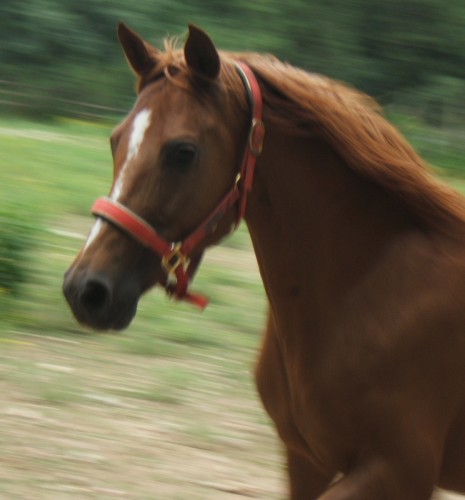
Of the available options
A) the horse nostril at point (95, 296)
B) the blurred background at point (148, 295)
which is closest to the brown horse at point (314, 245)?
the horse nostril at point (95, 296)

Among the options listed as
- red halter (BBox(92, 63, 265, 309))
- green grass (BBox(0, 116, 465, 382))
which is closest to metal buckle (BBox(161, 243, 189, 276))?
red halter (BBox(92, 63, 265, 309))

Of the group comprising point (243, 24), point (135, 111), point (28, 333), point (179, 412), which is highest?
point (135, 111)

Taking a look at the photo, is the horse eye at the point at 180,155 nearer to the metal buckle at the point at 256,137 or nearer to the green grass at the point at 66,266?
the metal buckle at the point at 256,137

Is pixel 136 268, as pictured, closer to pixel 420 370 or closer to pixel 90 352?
pixel 420 370

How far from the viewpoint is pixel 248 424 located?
542 centimetres

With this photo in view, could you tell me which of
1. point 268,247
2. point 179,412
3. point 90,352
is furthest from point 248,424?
point 268,247

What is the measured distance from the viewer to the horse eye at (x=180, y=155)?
318cm

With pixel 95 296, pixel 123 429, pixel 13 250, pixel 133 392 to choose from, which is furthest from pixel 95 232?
pixel 13 250

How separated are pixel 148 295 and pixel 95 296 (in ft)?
13.5

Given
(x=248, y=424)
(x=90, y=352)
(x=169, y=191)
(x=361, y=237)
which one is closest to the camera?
(x=169, y=191)

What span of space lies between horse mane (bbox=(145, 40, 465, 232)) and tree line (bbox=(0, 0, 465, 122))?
9.45 meters

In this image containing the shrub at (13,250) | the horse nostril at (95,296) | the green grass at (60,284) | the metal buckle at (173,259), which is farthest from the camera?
the shrub at (13,250)

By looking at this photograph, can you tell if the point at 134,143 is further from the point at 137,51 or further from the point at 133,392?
the point at 133,392

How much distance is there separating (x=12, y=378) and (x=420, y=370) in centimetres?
294
